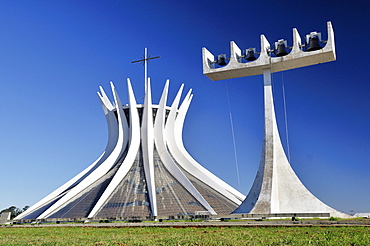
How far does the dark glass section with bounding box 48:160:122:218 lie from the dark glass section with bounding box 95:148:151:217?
1014mm

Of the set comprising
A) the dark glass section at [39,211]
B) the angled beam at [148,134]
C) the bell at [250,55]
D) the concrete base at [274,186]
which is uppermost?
the bell at [250,55]

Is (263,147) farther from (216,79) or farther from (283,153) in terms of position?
(216,79)

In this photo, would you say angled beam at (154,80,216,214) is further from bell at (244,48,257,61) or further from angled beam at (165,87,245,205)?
bell at (244,48,257,61)

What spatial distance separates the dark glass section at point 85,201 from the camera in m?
25.4

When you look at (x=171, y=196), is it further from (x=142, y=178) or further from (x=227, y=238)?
(x=227, y=238)

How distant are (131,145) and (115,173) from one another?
117 inches

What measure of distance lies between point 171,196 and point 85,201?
6157 mm

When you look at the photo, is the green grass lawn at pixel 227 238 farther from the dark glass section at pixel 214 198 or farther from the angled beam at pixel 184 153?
the angled beam at pixel 184 153

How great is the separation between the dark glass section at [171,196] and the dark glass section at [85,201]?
3787mm

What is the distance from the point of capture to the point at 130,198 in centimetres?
2702

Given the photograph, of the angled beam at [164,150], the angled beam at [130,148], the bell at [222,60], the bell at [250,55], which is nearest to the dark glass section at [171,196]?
the angled beam at [164,150]

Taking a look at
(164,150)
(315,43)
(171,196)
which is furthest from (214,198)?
(315,43)

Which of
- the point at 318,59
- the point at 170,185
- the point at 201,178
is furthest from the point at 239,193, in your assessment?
the point at 318,59

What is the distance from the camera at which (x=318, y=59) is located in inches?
721
